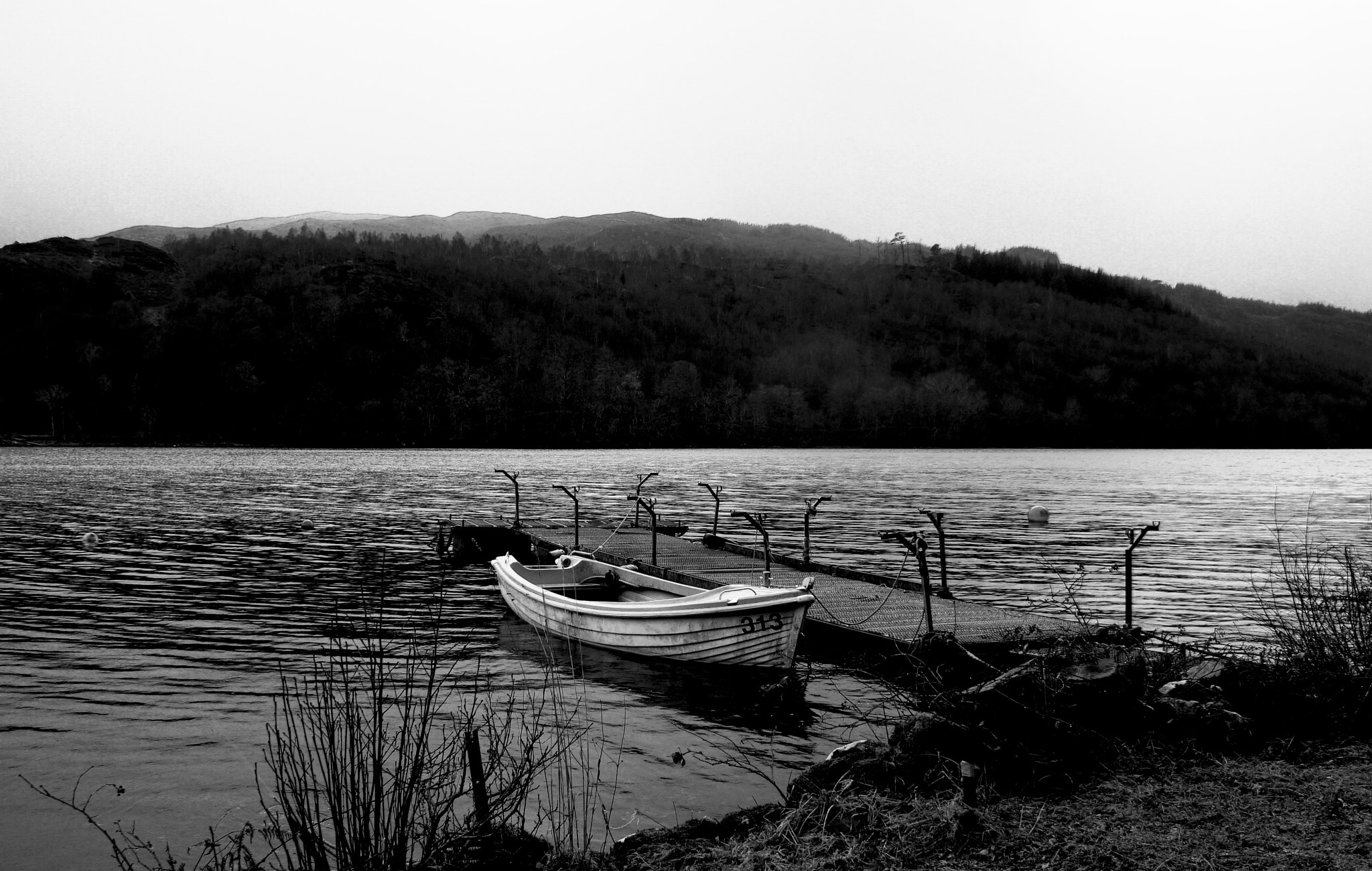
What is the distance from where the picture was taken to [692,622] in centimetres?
1340

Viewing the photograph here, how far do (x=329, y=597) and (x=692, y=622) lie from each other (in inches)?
447

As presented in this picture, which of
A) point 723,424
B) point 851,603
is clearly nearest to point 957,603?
point 851,603

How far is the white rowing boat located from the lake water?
0.41 m

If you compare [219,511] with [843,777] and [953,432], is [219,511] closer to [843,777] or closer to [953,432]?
[843,777]

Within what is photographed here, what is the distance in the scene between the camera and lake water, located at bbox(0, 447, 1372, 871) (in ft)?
32.2

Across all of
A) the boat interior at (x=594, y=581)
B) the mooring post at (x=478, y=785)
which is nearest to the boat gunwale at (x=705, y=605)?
the boat interior at (x=594, y=581)

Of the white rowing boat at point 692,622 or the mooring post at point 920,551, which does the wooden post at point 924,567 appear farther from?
the white rowing boat at point 692,622

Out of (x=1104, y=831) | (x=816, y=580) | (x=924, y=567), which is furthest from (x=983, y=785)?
(x=816, y=580)

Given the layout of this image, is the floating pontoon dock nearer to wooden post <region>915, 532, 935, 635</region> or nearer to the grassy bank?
wooden post <region>915, 532, 935, 635</region>

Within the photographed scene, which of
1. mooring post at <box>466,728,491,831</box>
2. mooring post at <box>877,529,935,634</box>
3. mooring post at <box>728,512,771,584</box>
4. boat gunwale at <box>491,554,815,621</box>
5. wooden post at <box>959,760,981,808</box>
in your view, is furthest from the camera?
mooring post at <box>728,512,771,584</box>

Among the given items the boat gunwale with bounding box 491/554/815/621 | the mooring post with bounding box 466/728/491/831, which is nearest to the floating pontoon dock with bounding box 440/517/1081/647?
the boat gunwale with bounding box 491/554/815/621

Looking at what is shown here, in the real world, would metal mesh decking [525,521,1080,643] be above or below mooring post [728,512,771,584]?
below

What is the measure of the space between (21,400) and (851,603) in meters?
183

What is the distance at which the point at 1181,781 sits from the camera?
276 inches
